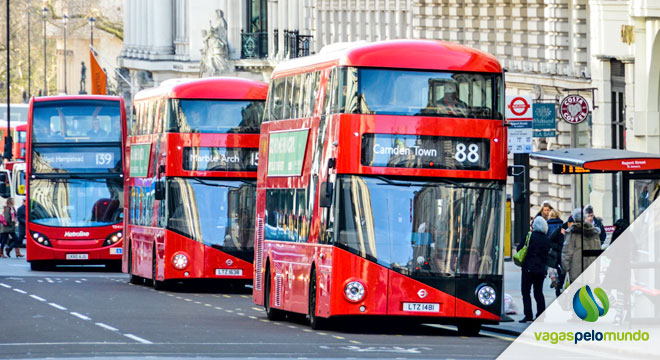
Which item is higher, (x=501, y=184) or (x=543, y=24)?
(x=543, y=24)

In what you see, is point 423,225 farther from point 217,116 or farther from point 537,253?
point 217,116

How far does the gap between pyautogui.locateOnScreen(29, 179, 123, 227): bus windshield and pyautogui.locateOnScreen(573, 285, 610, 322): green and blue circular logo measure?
18.1m

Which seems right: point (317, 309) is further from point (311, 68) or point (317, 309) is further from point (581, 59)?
point (581, 59)

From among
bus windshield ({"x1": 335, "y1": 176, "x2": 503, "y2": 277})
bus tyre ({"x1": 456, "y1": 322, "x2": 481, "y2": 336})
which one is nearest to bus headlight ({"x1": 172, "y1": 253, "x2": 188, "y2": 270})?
bus tyre ({"x1": 456, "y1": 322, "x2": 481, "y2": 336})

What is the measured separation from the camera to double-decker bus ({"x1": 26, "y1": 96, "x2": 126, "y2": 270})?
40062 mm

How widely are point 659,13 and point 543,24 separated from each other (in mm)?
10459

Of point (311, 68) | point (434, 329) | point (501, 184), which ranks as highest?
point (311, 68)

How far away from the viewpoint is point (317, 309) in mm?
22703

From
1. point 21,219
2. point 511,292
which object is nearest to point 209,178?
point 511,292

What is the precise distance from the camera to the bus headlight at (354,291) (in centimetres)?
2169

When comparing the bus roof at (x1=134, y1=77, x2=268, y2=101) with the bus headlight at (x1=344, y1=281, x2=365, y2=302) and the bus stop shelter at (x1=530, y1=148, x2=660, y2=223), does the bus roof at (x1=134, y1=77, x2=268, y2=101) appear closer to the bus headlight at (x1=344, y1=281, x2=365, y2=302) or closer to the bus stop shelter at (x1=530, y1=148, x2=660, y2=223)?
the bus stop shelter at (x1=530, y1=148, x2=660, y2=223)

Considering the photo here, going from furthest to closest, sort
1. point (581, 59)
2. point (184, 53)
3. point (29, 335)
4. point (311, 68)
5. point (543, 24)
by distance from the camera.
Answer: point (184, 53)
point (543, 24)
point (581, 59)
point (311, 68)
point (29, 335)

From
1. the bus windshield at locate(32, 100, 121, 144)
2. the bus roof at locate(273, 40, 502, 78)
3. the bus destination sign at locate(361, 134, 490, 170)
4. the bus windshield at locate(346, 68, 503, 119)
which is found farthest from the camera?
the bus windshield at locate(32, 100, 121, 144)

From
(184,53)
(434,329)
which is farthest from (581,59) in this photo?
(184,53)
